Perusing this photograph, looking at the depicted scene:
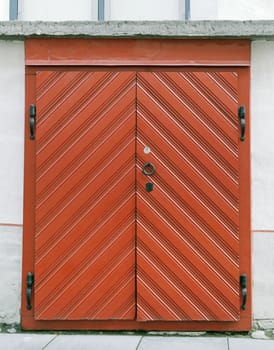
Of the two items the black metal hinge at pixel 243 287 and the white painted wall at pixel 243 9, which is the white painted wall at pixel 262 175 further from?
the white painted wall at pixel 243 9

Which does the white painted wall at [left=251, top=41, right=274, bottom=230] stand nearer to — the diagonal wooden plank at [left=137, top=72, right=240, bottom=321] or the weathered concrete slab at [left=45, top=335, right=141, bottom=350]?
the diagonal wooden plank at [left=137, top=72, right=240, bottom=321]

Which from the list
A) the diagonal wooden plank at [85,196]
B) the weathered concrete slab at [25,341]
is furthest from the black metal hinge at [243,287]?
the weathered concrete slab at [25,341]

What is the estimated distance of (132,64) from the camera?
4.98 metres

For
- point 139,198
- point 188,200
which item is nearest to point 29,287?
point 139,198

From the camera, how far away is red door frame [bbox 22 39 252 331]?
494 cm

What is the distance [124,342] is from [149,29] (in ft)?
8.60

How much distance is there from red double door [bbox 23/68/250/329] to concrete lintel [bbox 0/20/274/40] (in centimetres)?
32

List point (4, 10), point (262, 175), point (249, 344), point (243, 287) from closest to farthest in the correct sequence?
point (249, 344) < point (243, 287) < point (262, 175) < point (4, 10)

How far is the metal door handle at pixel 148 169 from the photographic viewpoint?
4.93 m

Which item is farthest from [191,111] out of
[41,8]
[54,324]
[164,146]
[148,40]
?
[41,8]

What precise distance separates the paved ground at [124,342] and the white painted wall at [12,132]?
102cm

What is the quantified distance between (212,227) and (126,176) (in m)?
0.85

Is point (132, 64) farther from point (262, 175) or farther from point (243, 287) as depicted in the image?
point (243, 287)

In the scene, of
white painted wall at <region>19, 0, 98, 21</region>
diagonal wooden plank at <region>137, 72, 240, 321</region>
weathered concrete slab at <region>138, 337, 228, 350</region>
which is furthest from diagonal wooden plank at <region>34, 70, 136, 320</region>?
white painted wall at <region>19, 0, 98, 21</region>
